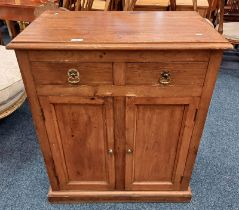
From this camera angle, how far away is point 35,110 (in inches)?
34.8

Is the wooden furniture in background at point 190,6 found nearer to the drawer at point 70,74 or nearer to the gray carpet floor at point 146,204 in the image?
the gray carpet floor at point 146,204

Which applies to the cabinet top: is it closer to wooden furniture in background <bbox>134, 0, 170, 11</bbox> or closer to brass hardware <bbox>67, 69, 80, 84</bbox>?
brass hardware <bbox>67, 69, 80, 84</bbox>

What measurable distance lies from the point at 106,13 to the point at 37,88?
486 millimetres

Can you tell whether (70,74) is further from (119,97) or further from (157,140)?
(157,140)

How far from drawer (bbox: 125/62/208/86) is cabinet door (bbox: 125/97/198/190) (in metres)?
0.07

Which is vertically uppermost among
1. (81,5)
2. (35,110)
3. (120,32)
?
(120,32)

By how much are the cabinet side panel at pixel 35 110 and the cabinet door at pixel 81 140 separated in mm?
20

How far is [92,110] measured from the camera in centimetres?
89

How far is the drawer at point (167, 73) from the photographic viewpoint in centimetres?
78

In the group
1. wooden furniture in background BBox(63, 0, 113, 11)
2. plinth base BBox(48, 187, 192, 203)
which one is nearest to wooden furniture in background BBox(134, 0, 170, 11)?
wooden furniture in background BBox(63, 0, 113, 11)

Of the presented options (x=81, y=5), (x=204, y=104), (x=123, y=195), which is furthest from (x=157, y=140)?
(x=81, y=5)

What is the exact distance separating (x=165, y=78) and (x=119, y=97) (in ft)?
0.58

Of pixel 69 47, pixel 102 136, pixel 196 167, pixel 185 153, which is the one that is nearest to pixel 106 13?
pixel 69 47

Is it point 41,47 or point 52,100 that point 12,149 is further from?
point 41,47
